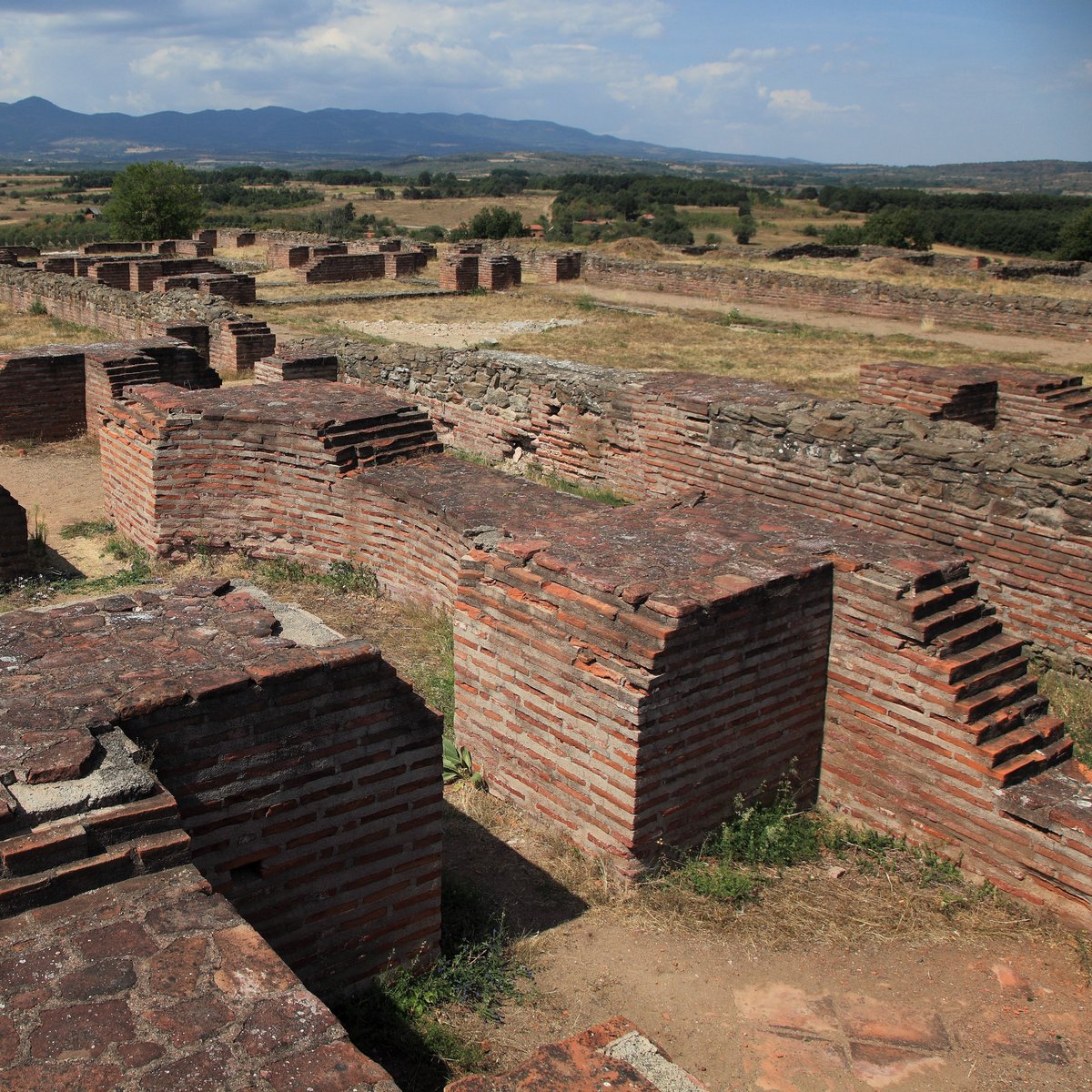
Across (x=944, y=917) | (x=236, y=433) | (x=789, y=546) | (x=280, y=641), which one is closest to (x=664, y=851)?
(x=944, y=917)

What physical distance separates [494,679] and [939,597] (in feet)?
6.80

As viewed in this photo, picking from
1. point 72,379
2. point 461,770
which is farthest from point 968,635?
point 72,379

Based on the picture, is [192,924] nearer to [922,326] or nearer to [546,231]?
[922,326]

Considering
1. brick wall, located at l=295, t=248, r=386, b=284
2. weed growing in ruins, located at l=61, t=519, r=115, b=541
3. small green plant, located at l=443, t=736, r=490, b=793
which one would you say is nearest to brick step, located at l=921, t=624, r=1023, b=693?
small green plant, located at l=443, t=736, r=490, b=793

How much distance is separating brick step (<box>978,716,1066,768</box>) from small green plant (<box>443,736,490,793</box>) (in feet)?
7.46

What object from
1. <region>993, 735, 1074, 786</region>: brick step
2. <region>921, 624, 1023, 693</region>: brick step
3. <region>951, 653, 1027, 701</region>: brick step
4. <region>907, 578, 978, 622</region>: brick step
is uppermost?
<region>907, 578, 978, 622</region>: brick step

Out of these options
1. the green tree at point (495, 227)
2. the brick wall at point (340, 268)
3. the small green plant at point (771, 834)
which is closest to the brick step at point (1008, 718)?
the small green plant at point (771, 834)

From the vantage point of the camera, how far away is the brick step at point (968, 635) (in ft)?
15.6

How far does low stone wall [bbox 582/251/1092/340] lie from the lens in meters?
21.0

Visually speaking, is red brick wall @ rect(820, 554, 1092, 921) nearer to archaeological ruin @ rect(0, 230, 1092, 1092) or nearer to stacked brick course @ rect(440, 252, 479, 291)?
archaeological ruin @ rect(0, 230, 1092, 1092)

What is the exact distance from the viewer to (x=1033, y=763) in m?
4.66

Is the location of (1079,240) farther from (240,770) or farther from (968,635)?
(240,770)

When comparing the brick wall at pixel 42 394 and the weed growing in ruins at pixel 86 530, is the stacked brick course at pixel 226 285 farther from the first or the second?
the weed growing in ruins at pixel 86 530

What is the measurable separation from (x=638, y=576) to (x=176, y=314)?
13792 millimetres
